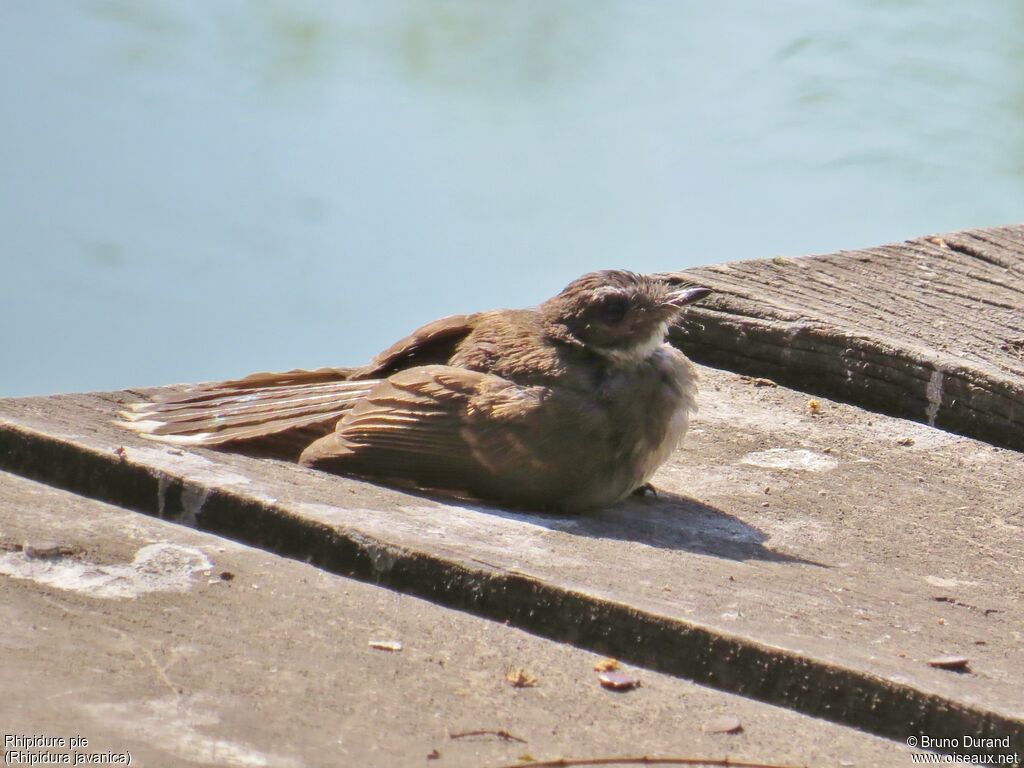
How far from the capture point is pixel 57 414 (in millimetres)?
3451

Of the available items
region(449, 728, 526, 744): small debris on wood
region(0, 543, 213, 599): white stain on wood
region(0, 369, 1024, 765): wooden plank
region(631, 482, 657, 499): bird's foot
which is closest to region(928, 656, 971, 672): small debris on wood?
region(0, 369, 1024, 765): wooden plank

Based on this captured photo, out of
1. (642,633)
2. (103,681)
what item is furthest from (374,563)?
(103,681)

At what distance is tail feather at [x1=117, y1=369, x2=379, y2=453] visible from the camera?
3.64 m

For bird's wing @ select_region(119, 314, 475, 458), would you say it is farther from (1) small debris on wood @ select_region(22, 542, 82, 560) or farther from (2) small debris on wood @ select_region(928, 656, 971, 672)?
(2) small debris on wood @ select_region(928, 656, 971, 672)

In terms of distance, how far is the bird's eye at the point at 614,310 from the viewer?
13.4 feet

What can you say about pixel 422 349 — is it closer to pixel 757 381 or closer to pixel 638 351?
pixel 638 351

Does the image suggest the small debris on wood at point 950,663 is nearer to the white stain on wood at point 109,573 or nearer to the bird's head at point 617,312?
the white stain on wood at point 109,573

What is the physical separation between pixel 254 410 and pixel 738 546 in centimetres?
136

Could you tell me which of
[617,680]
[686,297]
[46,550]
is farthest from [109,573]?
[686,297]

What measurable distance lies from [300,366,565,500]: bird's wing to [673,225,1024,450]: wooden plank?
0.99 meters

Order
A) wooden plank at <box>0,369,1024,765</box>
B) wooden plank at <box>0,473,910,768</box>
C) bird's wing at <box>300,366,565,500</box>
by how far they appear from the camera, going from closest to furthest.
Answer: wooden plank at <box>0,473,910,768</box>
wooden plank at <box>0,369,1024,765</box>
bird's wing at <box>300,366,565,500</box>

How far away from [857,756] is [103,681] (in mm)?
1020

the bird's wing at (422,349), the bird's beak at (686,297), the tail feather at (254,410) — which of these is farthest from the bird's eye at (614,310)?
the tail feather at (254,410)

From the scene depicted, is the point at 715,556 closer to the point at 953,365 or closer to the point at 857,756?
the point at 857,756
